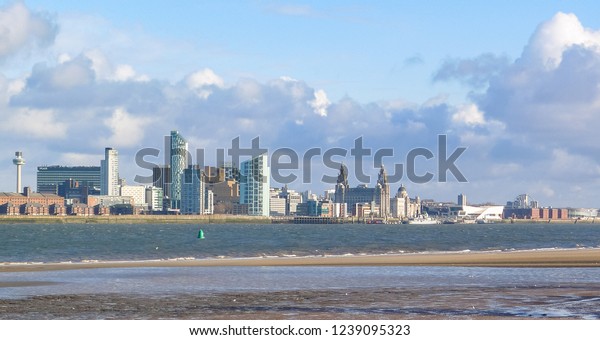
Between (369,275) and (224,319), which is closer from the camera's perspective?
(224,319)

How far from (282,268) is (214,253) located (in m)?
31.1

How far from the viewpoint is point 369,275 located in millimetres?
55156

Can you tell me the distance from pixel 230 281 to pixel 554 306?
2016cm

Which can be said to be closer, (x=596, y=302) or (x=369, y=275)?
(x=596, y=302)

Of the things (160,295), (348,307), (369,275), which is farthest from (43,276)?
(348,307)

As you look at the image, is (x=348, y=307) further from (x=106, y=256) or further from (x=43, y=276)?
(x=106, y=256)
